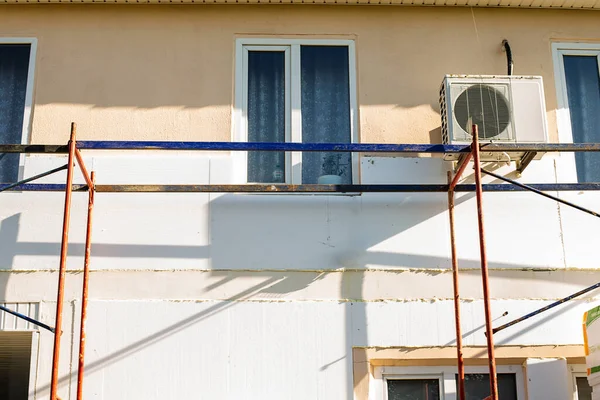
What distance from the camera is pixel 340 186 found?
293 inches

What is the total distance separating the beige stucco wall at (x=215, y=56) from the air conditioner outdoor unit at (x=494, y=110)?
51 cm

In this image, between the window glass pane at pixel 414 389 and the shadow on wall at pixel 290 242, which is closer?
the window glass pane at pixel 414 389

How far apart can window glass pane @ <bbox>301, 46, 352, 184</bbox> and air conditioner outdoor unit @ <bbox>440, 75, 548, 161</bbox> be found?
949 millimetres

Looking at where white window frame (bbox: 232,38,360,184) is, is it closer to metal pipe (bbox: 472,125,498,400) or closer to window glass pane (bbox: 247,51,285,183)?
window glass pane (bbox: 247,51,285,183)

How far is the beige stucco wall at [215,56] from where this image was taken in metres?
8.15

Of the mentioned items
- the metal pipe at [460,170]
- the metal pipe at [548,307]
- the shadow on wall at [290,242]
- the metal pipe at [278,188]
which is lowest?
the metal pipe at [548,307]

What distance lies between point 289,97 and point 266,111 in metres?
0.24

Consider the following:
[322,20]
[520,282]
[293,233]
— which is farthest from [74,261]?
[520,282]

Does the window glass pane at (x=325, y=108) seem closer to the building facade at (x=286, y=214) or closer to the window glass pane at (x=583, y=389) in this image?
the building facade at (x=286, y=214)

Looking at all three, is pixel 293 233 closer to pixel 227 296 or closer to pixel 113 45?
pixel 227 296

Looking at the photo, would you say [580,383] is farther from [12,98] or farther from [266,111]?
[12,98]

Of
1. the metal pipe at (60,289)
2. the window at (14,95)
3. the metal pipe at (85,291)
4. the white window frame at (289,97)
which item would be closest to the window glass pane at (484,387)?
the white window frame at (289,97)

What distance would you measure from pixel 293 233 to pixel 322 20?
2.12 meters

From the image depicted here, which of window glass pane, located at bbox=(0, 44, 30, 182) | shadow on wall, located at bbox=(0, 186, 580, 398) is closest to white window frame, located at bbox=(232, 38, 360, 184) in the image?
shadow on wall, located at bbox=(0, 186, 580, 398)
